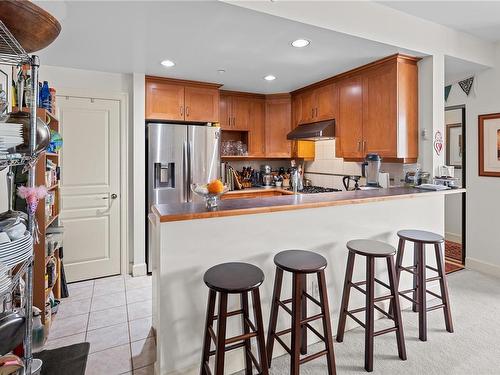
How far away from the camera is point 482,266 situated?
3426 millimetres

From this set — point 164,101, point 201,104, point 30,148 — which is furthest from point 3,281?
point 201,104

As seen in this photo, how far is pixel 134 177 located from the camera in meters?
3.46

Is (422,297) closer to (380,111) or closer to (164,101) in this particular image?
(380,111)

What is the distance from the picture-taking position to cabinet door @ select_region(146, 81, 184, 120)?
140 inches

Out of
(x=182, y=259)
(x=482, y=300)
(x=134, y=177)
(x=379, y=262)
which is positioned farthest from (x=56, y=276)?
(x=482, y=300)

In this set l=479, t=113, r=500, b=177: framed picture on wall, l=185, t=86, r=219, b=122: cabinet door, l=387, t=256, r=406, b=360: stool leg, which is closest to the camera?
l=387, t=256, r=406, b=360: stool leg

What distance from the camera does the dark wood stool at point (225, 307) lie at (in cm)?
139

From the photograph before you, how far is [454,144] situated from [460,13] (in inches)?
91.9

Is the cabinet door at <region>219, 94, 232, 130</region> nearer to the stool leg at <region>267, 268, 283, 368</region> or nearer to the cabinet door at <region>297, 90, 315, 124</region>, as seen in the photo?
the cabinet door at <region>297, 90, 315, 124</region>

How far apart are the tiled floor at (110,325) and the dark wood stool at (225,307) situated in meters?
0.71

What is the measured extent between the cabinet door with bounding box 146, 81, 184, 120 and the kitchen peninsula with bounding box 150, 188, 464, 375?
200 centimetres

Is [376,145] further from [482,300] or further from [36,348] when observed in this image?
[36,348]

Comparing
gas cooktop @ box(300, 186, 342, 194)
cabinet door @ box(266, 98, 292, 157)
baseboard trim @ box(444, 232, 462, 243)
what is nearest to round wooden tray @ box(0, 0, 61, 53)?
gas cooktop @ box(300, 186, 342, 194)

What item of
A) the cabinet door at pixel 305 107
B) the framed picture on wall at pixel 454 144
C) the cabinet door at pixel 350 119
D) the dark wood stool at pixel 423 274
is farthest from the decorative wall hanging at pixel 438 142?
the framed picture on wall at pixel 454 144
